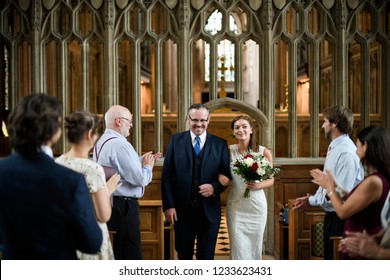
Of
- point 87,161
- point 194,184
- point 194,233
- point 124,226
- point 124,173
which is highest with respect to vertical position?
point 87,161

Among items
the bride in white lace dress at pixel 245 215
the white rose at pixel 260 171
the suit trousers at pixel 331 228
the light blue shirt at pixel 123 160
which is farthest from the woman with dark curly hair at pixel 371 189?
the bride in white lace dress at pixel 245 215

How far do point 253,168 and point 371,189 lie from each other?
1585mm

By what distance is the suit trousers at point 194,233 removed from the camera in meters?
4.12

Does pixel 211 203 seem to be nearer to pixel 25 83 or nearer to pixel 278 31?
pixel 278 31

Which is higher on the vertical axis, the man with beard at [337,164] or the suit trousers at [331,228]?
the man with beard at [337,164]

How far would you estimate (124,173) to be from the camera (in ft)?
12.4

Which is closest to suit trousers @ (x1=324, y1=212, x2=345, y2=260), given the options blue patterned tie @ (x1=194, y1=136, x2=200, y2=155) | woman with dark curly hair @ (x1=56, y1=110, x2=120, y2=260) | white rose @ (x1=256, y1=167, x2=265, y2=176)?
white rose @ (x1=256, y1=167, x2=265, y2=176)

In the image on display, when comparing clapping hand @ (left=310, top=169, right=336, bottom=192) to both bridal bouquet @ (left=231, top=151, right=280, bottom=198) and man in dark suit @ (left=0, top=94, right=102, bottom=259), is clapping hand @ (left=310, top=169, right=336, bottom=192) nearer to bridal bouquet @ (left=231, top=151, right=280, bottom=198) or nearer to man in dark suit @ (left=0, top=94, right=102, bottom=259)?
bridal bouquet @ (left=231, top=151, right=280, bottom=198)

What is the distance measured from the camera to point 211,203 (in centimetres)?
411

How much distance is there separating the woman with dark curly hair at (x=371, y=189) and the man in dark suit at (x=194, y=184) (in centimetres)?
152

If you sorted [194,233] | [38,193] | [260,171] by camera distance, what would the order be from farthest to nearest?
[194,233]
[260,171]
[38,193]

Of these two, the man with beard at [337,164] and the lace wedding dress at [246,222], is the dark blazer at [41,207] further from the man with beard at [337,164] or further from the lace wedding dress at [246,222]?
the lace wedding dress at [246,222]

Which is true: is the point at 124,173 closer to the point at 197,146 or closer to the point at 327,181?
the point at 197,146

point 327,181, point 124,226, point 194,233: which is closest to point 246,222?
point 194,233
